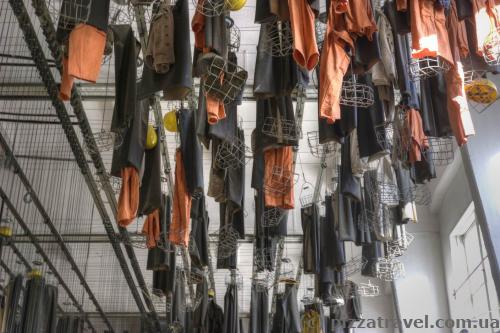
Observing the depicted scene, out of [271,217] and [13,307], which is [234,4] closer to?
[271,217]

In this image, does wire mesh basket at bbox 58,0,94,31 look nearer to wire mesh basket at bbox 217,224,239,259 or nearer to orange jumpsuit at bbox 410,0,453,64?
orange jumpsuit at bbox 410,0,453,64

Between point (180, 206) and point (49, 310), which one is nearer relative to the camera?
point (180, 206)

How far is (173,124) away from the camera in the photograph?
7.33 metres

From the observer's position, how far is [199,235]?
8.09 meters

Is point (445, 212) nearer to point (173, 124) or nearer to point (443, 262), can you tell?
point (443, 262)

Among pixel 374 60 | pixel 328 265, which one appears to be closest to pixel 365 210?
pixel 328 265

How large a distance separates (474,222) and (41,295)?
7.08 m

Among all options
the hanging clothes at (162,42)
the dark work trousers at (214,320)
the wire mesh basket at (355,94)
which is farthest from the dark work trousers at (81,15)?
the dark work trousers at (214,320)

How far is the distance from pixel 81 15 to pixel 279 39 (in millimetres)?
1458

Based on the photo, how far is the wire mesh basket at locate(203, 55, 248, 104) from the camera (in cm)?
486

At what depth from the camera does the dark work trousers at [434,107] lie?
17.3 feet

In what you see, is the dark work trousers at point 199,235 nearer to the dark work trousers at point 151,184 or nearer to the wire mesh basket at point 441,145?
the dark work trousers at point 151,184

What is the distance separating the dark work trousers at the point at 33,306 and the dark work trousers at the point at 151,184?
1.47 m

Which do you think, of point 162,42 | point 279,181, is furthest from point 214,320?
point 162,42
